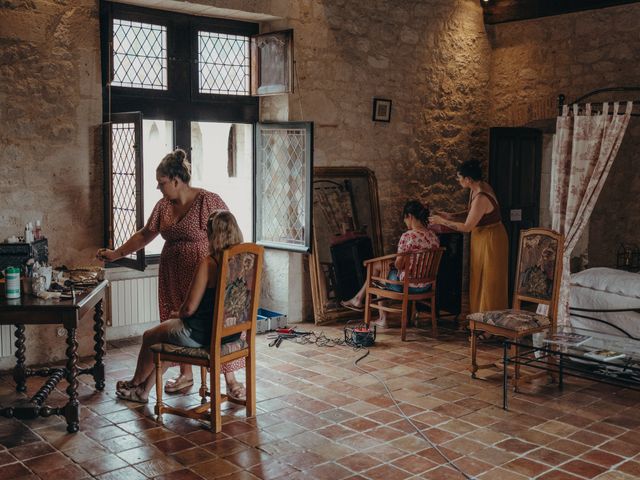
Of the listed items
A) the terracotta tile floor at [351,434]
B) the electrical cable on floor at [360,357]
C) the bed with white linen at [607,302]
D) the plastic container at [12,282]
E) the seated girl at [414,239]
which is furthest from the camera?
the seated girl at [414,239]

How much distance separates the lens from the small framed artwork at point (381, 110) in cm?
772

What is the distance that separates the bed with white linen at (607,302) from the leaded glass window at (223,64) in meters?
3.58

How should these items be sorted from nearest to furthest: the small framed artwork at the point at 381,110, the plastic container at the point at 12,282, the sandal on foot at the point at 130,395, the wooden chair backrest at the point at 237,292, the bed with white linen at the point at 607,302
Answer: the wooden chair backrest at the point at 237,292, the plastic container at the point at 12,282, the sandal on foot at the point at 130,395, the bed with white linen at the point at 607,302, the small framed artwork at the point at 381,110

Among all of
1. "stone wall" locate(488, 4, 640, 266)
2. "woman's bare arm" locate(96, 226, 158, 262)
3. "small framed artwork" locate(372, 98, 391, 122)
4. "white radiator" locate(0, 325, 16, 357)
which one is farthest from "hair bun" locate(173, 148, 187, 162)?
"stone wall" locate(488, 4, 640, 266)

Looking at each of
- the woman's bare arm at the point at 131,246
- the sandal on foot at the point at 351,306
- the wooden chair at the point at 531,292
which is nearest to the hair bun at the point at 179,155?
the woman's bare arm at the point at 131,246

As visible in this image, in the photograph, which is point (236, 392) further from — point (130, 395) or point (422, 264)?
point (422, 264)

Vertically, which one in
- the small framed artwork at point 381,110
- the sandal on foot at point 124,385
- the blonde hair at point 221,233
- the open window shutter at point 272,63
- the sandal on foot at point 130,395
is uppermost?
the open window shutter at point 272,63

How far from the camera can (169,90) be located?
21.9ft

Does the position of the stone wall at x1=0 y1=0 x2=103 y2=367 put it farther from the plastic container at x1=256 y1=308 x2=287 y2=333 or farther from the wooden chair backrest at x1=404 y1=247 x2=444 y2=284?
the wooden chair backrest at x1=404 y1=247 x2=444 y2=284

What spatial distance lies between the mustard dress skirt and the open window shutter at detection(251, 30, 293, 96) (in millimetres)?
2183

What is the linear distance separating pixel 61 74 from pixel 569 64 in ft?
17.1

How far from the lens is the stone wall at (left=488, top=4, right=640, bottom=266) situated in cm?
759

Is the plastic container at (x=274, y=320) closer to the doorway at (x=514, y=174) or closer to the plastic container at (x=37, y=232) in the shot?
the plastic container at (x=37, y=232)

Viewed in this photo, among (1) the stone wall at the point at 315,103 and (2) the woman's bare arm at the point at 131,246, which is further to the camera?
(1) the stone wall at the point at 315,103
